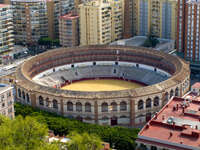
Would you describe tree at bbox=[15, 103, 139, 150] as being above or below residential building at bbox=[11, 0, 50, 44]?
below

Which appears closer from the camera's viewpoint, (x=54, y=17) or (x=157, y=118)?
(x=157, y=118)

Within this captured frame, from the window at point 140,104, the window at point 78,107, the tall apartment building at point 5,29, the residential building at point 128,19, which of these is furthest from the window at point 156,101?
the tall apartment building at point 5,29

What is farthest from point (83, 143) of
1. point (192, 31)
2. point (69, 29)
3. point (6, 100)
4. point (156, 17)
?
point (69, 29)

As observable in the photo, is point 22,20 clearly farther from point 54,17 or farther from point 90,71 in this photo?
point 90,71

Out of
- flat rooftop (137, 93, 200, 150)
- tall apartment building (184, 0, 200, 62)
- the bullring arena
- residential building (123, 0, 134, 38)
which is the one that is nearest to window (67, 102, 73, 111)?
the bullring arena

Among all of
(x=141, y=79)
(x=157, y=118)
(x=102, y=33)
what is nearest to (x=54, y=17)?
(x=102, y=33)

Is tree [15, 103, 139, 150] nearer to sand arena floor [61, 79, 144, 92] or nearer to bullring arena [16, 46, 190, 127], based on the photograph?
bullring arena [16, 46, 190, 127]
